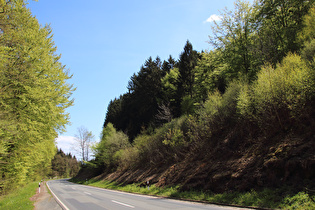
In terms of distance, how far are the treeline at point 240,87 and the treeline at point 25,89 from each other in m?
10.7

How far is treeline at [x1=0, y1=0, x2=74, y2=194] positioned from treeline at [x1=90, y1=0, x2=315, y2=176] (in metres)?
10.7

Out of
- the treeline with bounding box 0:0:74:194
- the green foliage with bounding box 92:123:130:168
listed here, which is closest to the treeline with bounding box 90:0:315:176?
the green foliage with bounding box 92:123:130:168

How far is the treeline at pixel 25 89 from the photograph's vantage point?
316 inches

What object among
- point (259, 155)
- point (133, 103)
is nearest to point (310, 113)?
point (259, 155)

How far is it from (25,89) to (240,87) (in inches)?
561

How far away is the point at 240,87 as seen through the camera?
14.9m

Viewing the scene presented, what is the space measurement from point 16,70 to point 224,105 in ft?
46.8

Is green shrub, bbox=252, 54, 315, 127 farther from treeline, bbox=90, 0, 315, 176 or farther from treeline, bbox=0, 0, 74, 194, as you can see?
treeline, bbox=0, 0, 74, 194

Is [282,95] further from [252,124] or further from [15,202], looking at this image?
[15,202]

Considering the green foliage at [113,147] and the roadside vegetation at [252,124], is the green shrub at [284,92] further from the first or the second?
the green foliage at [113,147]

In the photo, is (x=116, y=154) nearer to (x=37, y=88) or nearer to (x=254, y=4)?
(x=37, y=88)

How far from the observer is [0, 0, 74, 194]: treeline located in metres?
8.03

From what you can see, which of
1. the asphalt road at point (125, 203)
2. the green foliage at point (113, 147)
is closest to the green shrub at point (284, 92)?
the asphalt road at point (125, 203)

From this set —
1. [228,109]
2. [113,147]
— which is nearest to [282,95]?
[228,109]
